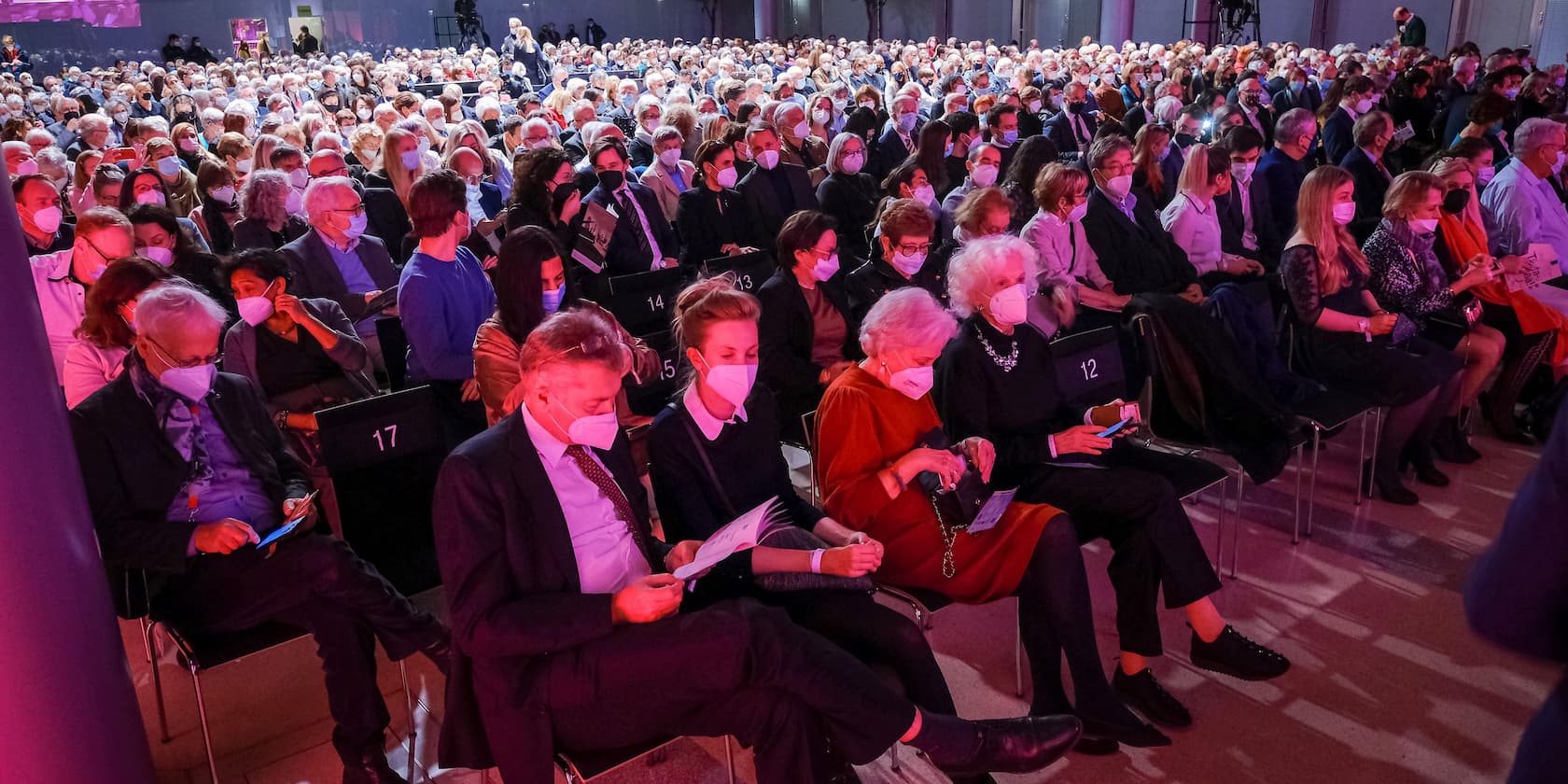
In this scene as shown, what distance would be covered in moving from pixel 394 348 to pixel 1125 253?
3477mm

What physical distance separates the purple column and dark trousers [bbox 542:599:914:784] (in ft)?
3.23

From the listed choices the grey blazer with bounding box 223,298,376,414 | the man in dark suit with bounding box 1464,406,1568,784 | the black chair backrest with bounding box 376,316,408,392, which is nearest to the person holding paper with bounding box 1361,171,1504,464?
the man in dark suit with bounding box 1464,406,1568,784

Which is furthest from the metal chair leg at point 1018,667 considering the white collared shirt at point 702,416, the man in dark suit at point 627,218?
the man in dark suit at point 627,218

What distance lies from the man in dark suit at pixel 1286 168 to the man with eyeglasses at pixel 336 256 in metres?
5.51

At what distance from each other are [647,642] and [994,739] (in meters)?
0.94

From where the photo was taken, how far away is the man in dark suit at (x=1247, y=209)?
21.6ft

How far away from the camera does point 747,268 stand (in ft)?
18.3

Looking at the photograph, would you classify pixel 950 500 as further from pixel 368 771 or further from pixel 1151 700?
pixel 368 771

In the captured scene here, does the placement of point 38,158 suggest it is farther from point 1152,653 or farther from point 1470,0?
point 1470,0

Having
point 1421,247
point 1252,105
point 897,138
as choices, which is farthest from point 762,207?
point 1252,105

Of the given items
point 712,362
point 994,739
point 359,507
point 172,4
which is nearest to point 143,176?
point 359,507

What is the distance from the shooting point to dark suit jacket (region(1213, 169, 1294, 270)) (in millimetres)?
6547

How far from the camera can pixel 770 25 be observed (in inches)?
1316

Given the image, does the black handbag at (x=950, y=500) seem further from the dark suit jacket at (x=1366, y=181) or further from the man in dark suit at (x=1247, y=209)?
the dark suit jacket at (x=1366, y=181)
